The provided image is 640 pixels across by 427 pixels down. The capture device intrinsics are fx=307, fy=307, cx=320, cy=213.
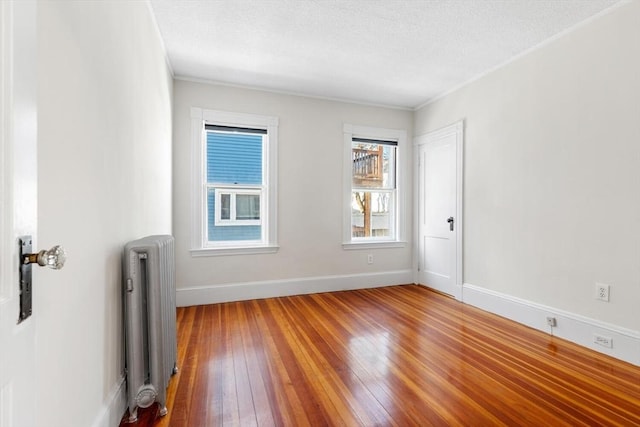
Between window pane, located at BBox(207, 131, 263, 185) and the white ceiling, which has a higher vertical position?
the white ceiling

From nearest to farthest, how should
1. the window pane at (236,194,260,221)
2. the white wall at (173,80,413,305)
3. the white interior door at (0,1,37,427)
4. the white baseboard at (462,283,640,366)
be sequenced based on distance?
the white interior door at (0,1,37,427) < the white baseboard at (462,283,640,366) < the white wall at (173,80,413,305) < the window pane at (236,194,260,221)

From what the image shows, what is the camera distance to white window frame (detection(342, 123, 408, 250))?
4.19 m

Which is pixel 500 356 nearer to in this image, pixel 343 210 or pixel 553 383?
pixel 553 383

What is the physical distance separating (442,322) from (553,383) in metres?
1.10

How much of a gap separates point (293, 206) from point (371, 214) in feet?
4.05

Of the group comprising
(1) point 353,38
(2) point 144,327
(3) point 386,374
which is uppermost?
(1) point 353,38

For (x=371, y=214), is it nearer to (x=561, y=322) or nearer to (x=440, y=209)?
(x=440, y=209)

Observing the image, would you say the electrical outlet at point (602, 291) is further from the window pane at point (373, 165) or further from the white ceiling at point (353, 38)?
the window pane at point (373, 165)

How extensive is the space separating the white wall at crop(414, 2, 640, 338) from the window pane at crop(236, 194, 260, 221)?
255 centimetres

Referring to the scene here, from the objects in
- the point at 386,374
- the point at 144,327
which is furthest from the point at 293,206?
the point at 144,327

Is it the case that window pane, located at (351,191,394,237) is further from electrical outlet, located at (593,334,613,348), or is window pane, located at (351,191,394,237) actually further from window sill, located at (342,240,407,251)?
electrical outlet, located at (593,334,613,348)

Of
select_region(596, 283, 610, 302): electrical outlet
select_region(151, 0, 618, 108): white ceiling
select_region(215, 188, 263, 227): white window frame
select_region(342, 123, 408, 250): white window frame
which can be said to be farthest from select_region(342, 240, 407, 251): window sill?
select_region(596, 283, 610, 302): electrical outlet

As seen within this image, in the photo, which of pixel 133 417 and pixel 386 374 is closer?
pixel 133 417

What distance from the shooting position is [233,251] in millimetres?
3674
